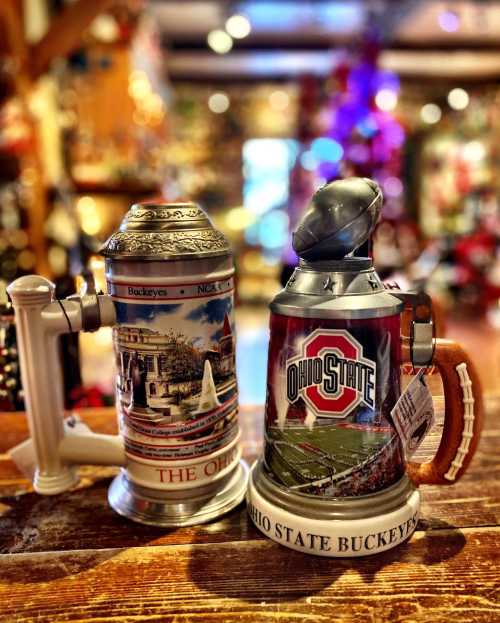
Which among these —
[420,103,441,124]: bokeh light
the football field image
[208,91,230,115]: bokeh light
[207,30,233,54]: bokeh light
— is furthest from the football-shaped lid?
[420,103,441,124]: bokeh light

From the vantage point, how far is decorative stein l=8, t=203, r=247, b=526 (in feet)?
2.23

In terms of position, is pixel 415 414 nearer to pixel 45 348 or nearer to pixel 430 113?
pixel 45 348

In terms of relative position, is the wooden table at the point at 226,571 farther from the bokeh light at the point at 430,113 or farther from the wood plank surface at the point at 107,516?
the bokeh light at the point at 430,113

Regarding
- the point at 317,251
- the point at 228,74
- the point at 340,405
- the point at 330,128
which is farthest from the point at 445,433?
the point at 228,74

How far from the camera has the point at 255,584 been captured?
0.60 meters

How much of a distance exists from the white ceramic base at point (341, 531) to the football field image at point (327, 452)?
40mm

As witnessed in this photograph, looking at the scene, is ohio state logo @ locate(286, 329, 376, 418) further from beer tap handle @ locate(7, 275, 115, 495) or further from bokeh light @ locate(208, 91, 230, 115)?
bokeh light @ locate(208, 91, 230, 115)

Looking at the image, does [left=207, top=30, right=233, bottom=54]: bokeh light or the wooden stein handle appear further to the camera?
[left=207, top=30, right=233, bottom=54]: bokeh light

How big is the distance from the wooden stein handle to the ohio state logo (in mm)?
110

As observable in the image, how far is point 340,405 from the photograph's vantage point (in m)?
0.63

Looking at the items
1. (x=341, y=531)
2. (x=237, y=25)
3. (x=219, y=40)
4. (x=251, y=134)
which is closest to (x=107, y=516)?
(x=341, y=531)

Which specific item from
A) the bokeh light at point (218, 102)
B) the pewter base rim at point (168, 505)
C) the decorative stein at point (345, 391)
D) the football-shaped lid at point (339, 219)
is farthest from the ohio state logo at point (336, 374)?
the bokeh light at point (218, 102)

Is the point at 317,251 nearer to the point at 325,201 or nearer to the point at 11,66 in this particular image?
the point at 325,201

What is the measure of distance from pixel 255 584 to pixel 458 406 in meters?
0.33
